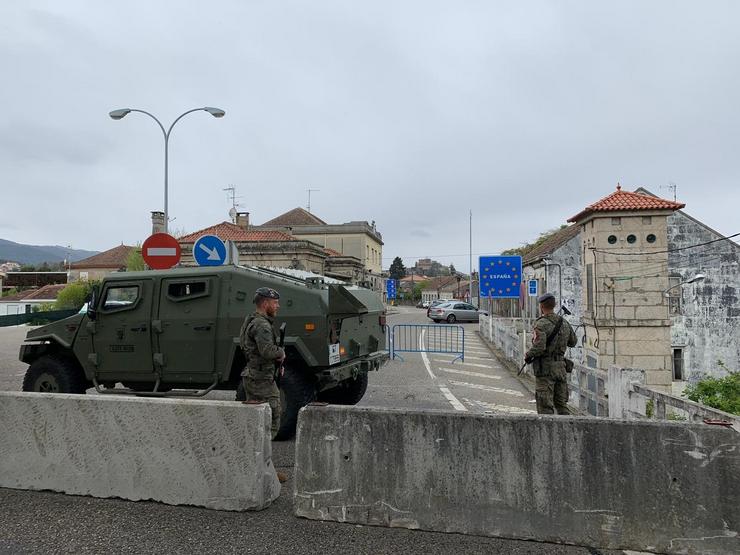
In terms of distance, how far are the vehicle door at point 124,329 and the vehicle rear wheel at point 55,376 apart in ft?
1.49

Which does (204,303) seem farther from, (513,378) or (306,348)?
(513,378)

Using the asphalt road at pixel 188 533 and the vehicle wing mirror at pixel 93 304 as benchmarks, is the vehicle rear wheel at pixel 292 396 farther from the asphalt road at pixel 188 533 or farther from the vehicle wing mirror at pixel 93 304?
the vehicle wing mirror at pixel 93 304

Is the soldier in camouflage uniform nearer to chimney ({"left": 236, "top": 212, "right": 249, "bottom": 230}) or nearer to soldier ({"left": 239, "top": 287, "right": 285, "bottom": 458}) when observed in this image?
soldier ({"left": 239, "top": 287, "right": 285, "bottom": 458})

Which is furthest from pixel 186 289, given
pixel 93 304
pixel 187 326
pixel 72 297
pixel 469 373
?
pixel 72 297

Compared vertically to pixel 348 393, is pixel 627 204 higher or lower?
higher

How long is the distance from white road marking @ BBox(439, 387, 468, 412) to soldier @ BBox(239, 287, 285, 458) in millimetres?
3865

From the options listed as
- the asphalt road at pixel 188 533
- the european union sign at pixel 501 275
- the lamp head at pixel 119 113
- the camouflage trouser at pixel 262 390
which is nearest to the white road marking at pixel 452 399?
the camouflage trouser at pixel 262 390

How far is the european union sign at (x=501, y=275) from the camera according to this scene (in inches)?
727

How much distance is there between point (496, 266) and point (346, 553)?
1595 centimetres

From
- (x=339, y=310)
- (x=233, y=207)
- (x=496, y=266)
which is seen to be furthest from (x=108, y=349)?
(x=233, y=207)

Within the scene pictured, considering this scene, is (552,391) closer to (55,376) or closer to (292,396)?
(292,396)

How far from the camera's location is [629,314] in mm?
12984

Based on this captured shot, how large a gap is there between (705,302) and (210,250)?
74.8ft

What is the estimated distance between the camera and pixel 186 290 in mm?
6801
